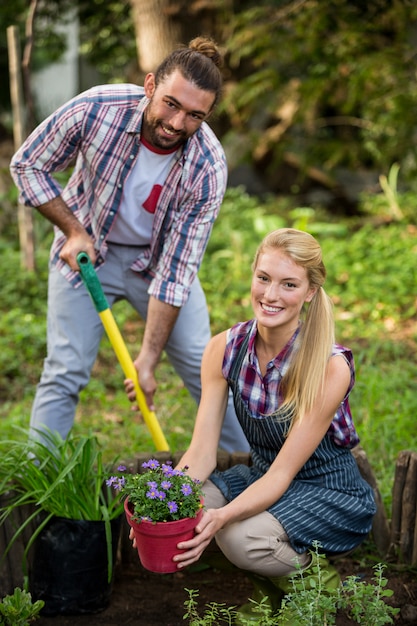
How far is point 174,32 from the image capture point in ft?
22.9

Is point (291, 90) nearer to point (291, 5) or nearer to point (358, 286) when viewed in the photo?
point (291, 5)

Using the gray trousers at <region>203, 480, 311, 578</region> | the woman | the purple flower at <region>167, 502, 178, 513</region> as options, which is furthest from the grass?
the purple flower at <region>167, 502, 178, 513</region>

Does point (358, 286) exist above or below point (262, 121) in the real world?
below

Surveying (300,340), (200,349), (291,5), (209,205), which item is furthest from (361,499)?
(291,5)

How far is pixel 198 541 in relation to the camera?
213 cm

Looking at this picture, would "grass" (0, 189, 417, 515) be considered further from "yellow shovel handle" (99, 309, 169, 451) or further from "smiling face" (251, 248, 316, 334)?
"smiling face" (251, 248, 316, 334)

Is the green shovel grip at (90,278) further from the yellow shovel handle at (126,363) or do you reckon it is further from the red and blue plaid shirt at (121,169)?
the red and blue plaid shirt at (121,169)

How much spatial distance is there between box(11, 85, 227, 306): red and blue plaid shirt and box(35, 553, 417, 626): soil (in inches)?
36.7

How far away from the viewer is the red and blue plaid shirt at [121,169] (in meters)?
2.83

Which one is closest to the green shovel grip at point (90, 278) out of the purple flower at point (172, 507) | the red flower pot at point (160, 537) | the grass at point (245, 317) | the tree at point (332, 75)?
the grass at point (245, 317)

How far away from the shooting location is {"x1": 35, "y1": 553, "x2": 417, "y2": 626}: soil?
2500 millimetres

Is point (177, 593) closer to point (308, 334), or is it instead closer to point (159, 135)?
point (308, 334)

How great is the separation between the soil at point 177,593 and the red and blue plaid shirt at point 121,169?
93cm

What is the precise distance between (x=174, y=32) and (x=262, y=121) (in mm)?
2334
